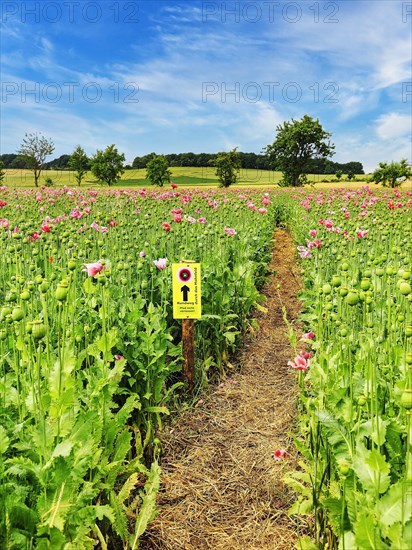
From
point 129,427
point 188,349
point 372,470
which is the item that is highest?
point 372,470

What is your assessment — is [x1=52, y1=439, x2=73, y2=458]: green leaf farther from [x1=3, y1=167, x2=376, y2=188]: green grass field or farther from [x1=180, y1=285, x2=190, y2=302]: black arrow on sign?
[x1=3, y1=167, x2=376, y2=188]: green grass field

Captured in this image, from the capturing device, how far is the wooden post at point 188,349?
337cm

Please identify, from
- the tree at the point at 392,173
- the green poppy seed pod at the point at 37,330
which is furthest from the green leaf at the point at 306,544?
the tree at the point at 392,173

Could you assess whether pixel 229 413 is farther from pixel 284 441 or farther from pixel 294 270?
pixel 294 270

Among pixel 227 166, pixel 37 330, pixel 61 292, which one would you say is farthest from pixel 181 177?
pixel 37 330

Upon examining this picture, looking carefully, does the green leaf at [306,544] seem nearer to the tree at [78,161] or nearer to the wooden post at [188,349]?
the wooden post at [188,349]

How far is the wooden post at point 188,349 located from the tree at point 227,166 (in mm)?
47927

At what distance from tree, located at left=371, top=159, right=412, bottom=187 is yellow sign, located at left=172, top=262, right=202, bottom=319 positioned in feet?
112

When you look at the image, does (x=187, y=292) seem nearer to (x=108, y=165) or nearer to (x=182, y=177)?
(x=108, y=165)

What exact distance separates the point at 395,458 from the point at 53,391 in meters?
1.22

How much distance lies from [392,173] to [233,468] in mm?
37107

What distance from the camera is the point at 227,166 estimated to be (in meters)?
50.9

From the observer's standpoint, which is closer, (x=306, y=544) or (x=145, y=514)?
(x=306, y=544)

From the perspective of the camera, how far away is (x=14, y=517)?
1.40 meters
